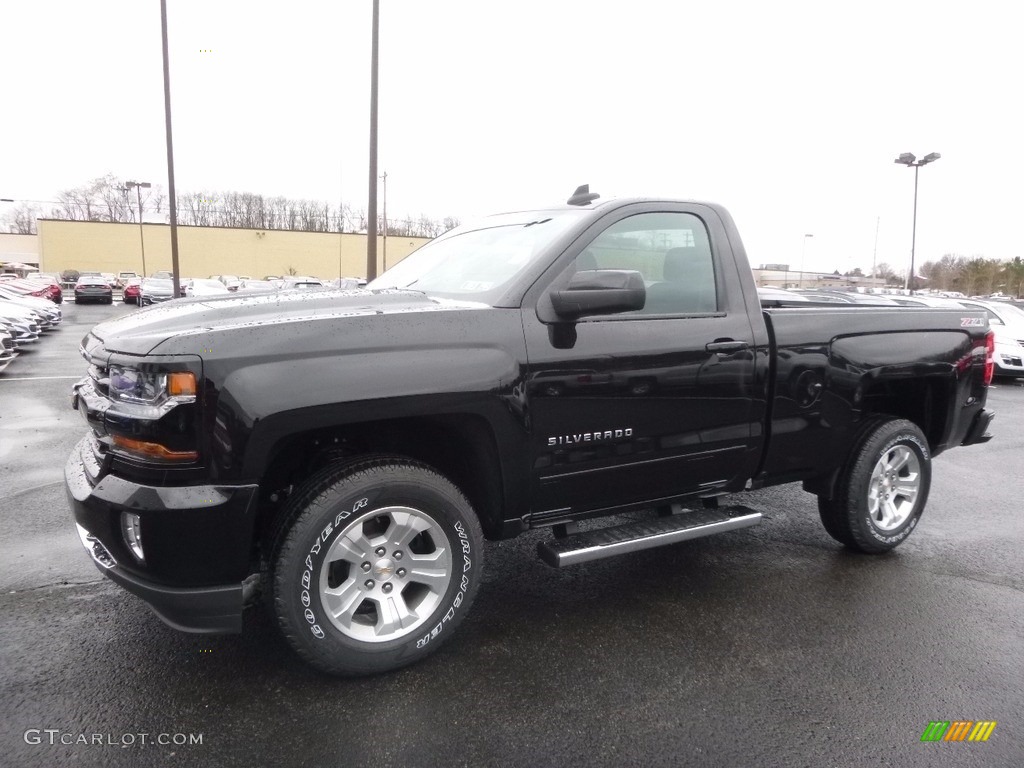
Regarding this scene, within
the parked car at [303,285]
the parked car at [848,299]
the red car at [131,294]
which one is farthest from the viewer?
the red car at [131,294]

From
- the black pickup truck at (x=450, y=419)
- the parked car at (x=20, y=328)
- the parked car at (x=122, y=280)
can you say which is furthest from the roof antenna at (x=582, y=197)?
the parked car at (x=122, y=280)

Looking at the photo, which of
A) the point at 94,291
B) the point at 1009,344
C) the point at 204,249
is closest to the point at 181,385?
the point at 1009,344

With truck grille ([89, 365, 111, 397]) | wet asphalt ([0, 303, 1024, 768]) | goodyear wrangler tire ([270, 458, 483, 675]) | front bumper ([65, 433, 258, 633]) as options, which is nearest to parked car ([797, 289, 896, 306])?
wet asphalt ([0, 303, 1024, 768])

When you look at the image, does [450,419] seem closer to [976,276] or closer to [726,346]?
[726,346]

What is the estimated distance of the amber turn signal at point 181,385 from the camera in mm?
2479

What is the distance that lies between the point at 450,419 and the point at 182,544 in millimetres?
1098

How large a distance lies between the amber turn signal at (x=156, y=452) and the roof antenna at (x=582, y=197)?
7.15ft

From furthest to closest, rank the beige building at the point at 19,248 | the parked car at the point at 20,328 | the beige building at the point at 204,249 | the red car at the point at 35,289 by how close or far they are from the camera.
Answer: the beige building at the point at 19,248
the beige building at the point at 204,249
the red car at the point at 35,289
the parked car at the point at 20,328

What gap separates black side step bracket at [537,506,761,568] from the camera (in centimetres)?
320

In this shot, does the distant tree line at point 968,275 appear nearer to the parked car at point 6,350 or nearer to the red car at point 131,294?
the red car at point 131,294

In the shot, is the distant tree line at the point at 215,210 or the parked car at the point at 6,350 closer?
the parked car at the point at 6,350

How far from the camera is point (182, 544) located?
8.32ft

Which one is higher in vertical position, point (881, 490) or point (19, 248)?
point (19, 248)

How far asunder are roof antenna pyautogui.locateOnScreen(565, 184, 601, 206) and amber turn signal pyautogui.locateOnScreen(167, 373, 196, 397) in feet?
6.76
